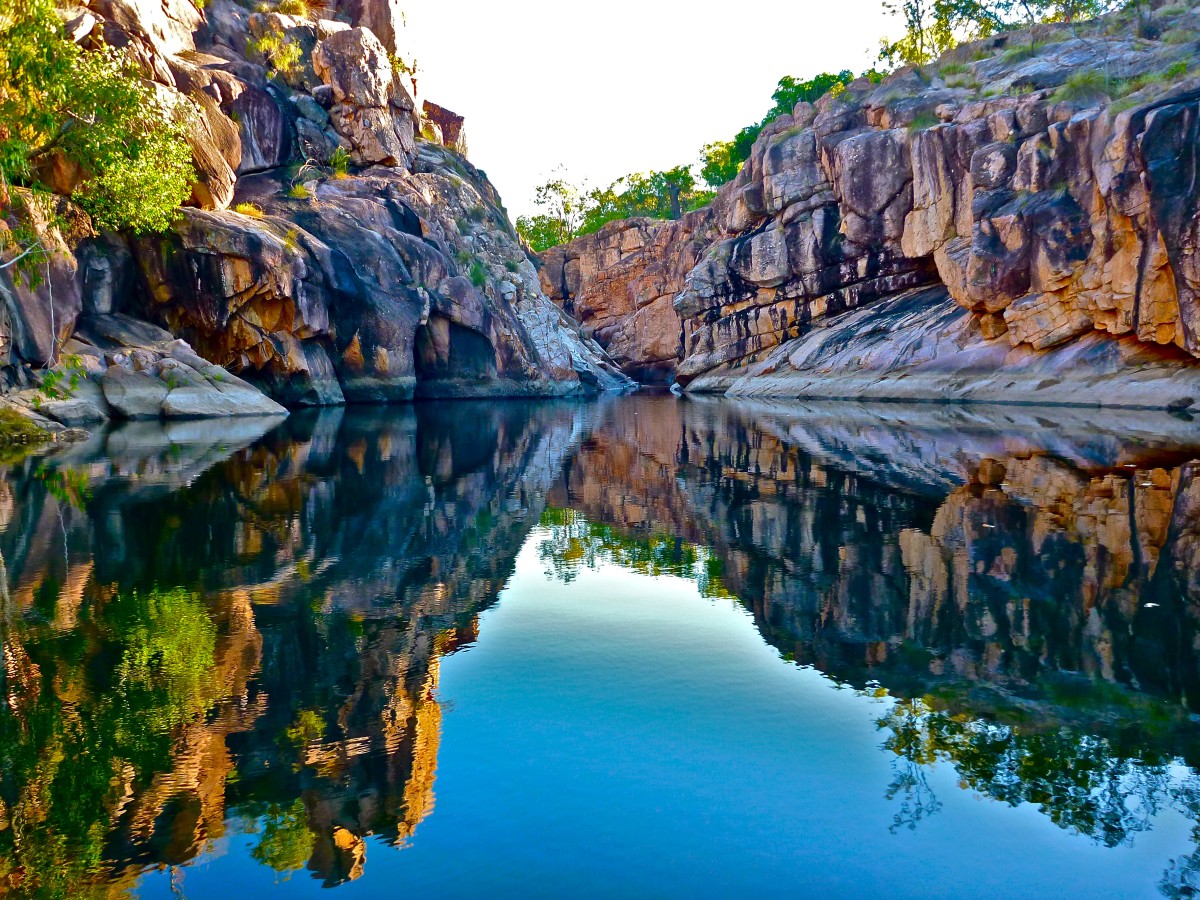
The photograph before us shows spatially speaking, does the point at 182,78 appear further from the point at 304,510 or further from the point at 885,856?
the point at 885,856

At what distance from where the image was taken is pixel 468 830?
4387 millimetres

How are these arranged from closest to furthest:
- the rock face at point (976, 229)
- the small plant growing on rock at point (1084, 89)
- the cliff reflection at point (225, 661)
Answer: the cliff reflection at point (225, 661)
the rock face at point (976, 229)
the small plant growing on rock at point (1084, 89)

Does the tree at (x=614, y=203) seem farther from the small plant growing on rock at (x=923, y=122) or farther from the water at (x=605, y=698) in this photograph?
the water at (x=605, y=698)

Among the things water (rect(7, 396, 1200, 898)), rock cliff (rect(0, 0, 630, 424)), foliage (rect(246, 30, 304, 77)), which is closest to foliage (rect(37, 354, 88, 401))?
rock cliff (rect(0, 0, 630, 424))

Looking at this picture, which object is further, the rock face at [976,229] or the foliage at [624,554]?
the rock face at [976,229]

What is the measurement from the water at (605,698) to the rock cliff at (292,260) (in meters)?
21.2

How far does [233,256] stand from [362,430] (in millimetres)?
12734

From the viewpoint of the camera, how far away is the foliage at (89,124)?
24.2 metres

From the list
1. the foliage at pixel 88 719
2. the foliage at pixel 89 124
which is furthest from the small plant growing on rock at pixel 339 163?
the foliage at pixel 88 719

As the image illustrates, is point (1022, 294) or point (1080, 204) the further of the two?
point (1022, 294)

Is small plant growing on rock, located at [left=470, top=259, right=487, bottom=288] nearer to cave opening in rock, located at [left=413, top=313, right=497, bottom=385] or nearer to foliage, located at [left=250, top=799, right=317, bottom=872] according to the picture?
cave opening in rock, located at [left=413, top=313, right=497, bottom=385]

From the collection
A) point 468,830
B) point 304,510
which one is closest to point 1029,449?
point 304,510

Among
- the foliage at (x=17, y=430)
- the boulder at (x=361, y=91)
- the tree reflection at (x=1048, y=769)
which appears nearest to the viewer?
the tree reflection at (x=1048, y=769)

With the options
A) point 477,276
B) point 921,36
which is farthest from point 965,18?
point 477,276
